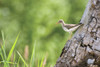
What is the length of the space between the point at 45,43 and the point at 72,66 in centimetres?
426

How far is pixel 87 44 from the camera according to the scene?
2088 mm

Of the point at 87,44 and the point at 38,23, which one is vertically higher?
the point at 87,44

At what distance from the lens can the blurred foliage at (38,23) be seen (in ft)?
20.4

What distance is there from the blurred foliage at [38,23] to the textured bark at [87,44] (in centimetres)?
391

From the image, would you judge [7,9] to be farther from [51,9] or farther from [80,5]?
[80,5]

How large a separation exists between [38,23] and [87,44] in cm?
428

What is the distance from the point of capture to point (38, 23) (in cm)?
630

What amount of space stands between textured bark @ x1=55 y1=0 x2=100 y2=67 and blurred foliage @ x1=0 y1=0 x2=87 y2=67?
391 cm

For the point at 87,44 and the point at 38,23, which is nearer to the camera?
the point at 87,44

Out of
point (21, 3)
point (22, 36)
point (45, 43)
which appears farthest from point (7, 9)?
point (45, 43)

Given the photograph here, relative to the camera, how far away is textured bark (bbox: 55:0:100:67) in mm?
2074

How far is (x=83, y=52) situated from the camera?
2.10 meters

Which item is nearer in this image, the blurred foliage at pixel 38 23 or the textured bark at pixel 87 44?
the textured bark at pixel 87 44

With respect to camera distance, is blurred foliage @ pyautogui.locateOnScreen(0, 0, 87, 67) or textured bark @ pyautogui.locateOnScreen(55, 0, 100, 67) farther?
blurred foliage @ pyautogui.locateOnScreen(0, 0, 87, 67)
